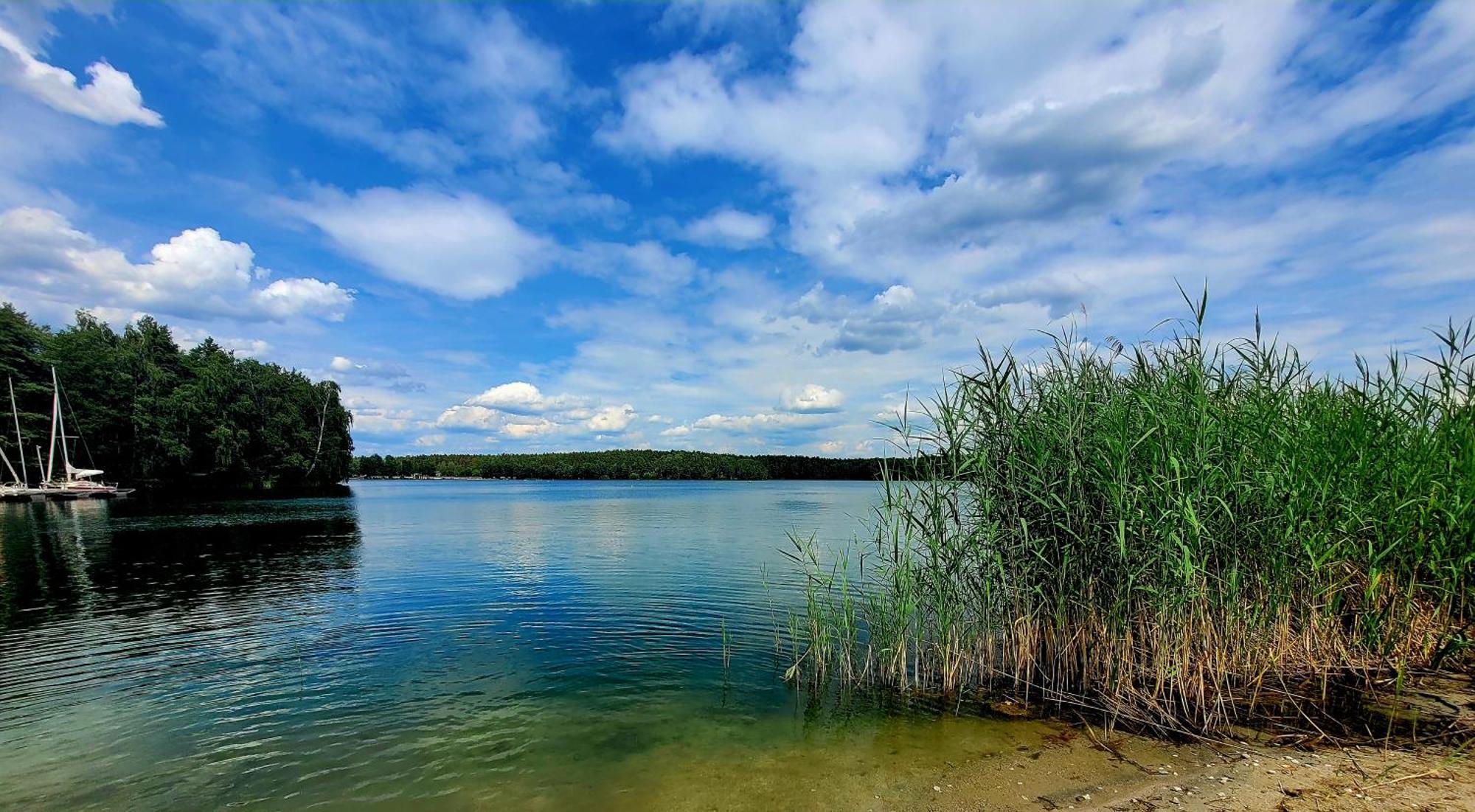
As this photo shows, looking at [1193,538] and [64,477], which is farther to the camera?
[64,477]

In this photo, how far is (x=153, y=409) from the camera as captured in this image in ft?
248

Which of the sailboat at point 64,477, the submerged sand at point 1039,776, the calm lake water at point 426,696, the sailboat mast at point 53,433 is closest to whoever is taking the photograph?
the submerged sand at point 1039,776

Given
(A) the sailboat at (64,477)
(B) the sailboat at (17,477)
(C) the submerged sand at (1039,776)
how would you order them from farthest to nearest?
(A) the sailboat at (64,477) → (B) the sailboat at (17,477) → (C) the submerged sand at (1039,776)

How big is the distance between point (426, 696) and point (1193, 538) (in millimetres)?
12620

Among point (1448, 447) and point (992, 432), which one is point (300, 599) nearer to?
point (992, 432)

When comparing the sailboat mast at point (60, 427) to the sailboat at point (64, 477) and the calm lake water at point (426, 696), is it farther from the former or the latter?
the calm lake water at point (426, 696)

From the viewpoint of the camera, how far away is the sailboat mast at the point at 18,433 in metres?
63.7

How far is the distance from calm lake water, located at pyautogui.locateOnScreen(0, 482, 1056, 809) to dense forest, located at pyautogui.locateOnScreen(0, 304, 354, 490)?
2482 inches

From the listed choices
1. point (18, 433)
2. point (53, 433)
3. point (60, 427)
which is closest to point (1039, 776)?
point (53, 433)

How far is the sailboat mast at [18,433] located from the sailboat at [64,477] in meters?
1.84

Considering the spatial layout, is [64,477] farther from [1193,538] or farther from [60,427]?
[1193,538]

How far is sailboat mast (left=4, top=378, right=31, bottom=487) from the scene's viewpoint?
63.7 meters

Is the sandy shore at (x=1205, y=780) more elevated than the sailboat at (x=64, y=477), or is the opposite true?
the sailboat at (x=64, y=477)

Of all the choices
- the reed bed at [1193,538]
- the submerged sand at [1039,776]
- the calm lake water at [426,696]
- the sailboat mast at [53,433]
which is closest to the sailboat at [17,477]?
the sailboat mast at [53,433]
